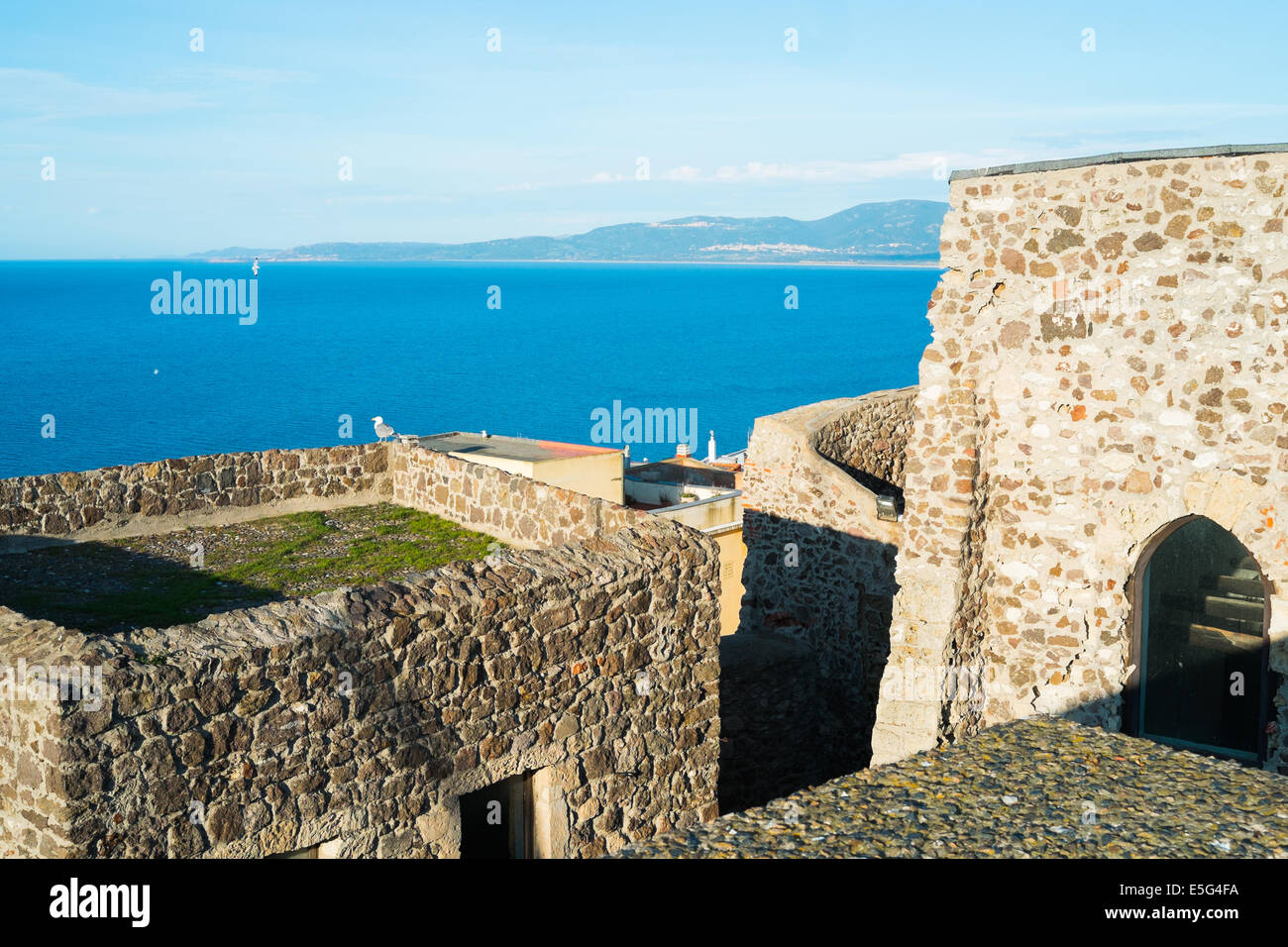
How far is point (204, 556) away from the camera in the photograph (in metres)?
11.9

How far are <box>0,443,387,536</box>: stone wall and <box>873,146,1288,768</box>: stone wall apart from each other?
7200 millimetres

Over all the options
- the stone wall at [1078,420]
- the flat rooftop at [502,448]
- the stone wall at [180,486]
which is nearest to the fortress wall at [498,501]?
the stone wall at [180,486]

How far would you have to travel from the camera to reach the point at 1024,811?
21.7 feet

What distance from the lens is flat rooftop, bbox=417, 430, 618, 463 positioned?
2897cm

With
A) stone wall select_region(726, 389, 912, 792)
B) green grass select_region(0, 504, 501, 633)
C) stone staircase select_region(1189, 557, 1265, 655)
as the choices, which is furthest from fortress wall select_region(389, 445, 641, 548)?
stone staircase select_region(1189, 557, 1265, 655)

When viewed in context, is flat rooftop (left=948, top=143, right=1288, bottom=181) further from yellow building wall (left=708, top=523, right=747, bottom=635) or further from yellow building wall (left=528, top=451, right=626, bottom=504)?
yellow building wall (left=708, top=523, right=747, bottom=635)

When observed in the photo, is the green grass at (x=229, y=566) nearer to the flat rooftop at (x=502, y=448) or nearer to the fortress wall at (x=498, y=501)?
the fortress wall at (x=498, y=501)

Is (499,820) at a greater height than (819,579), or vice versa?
(819,579)

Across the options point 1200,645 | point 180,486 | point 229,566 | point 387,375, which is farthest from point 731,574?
point 387,375

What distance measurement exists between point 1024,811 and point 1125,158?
18.2 ft

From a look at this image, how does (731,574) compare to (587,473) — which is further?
(731,574)

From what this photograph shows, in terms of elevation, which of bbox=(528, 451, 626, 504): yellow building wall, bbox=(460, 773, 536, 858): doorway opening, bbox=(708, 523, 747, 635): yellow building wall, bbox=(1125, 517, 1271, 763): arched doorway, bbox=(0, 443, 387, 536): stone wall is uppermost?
bbox=(0, 443, 387, 536): stone wall

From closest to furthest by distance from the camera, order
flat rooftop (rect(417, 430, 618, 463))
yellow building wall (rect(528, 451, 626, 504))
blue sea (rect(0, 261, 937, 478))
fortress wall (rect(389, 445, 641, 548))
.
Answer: fortress wall (rect(389, 445, 641, 548)), flat rooftop (rect(417, 430, 618, 463)), yellow building wall (rect(528, 451, 626, 504)), blue sea (rect(0, 261, 937, 478))

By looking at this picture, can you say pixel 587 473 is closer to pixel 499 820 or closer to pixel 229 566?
pixel 229 566
